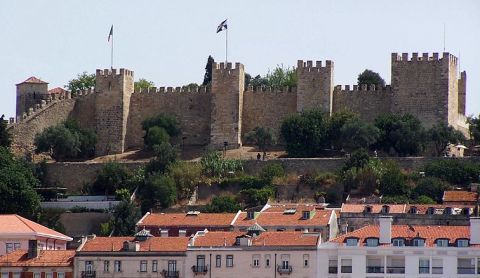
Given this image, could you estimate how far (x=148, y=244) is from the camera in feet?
232

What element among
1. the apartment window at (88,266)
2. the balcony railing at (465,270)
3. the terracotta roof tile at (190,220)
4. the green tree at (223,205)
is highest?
the green tree at (223,205)

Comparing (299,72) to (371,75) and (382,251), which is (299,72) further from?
(382,251)

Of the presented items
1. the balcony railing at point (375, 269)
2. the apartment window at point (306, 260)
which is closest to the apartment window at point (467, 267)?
the balcony railing at point (375, 269)

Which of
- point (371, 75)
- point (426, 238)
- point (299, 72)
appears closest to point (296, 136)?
point (299, 72)

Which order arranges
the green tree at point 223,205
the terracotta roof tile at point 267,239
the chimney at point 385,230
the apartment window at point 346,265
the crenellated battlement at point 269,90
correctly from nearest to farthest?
the apartment window at point 346,265
the chimney at point 385,230
the terracotta roof tile at point 267,239
the green tree at point 223,205
the crenellated battlement at point 269,90

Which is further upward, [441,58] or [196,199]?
[441,58]

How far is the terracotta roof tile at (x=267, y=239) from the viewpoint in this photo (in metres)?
69.1

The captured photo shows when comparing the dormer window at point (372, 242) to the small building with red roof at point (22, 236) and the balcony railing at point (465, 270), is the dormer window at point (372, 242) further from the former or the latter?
the small building with red roof at point (22, 236)

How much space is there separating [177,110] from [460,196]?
68.6 ft

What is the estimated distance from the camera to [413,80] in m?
96.7

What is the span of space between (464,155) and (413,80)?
13.9 ft

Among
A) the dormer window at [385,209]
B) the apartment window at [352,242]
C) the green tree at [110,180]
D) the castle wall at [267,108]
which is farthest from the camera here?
the castle wall at [267,108]

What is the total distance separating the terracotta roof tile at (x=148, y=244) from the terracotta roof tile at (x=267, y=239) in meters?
0.71

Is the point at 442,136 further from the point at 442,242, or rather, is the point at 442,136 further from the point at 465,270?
the point at 465,270
